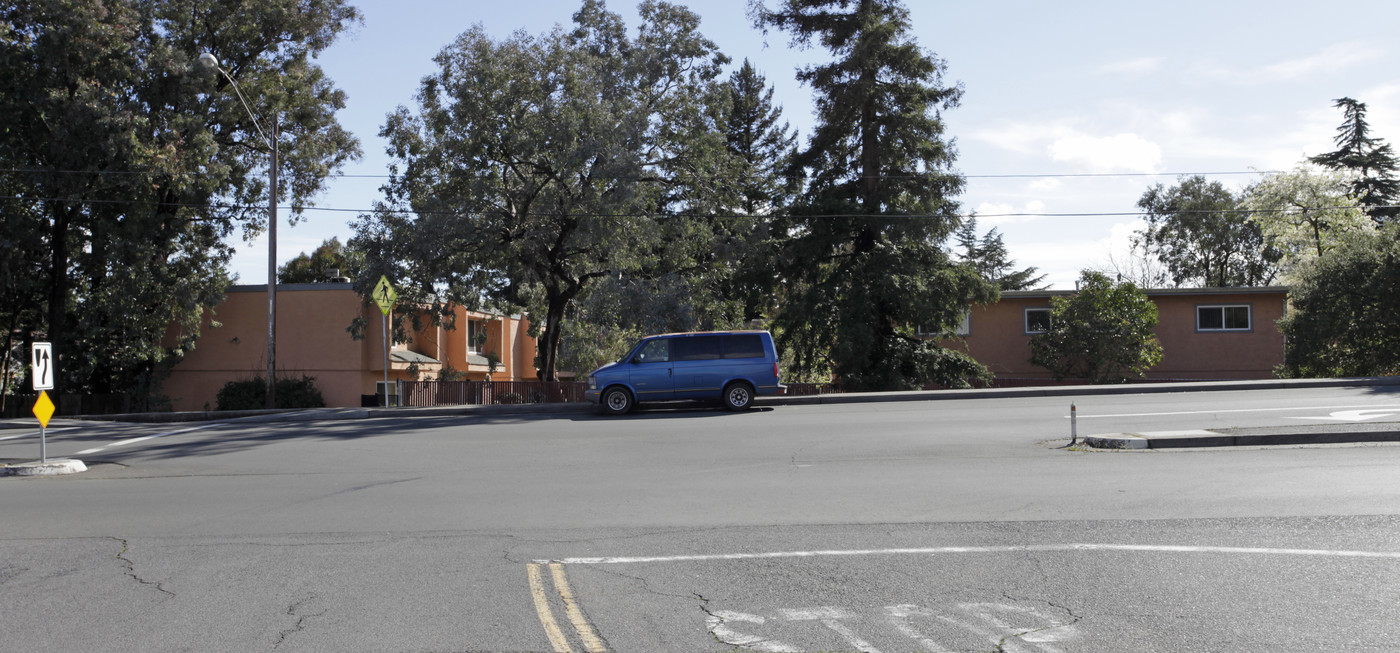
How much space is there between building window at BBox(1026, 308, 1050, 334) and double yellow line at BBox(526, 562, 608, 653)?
30388 millimetres

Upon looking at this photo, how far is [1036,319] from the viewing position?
3469 centimetres

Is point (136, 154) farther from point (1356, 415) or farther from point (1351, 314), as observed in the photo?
point (1351, 314)

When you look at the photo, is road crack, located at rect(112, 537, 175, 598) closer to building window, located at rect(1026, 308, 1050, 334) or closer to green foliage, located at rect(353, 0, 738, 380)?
green foliage, located at rect(353, 0, 738, 380)

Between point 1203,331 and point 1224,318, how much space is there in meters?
0.88

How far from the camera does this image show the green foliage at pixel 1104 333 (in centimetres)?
2975

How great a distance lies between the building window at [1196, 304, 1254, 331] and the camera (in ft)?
111

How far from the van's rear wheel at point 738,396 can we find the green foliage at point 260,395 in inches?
609

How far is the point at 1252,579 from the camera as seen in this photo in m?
6.46

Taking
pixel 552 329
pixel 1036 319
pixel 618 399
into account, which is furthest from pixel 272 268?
pixel 1036 319

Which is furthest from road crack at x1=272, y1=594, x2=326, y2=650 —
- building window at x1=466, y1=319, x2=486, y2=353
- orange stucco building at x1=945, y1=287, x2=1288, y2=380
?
building window at x1=466, y1=319, x2=486, y2=353

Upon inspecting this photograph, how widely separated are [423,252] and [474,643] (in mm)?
22080

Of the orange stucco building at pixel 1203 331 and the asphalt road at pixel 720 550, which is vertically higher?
the orange stucco building at pixel 1203 331

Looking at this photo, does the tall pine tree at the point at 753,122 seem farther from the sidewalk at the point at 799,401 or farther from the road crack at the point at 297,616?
the road crack at the point at 297,616

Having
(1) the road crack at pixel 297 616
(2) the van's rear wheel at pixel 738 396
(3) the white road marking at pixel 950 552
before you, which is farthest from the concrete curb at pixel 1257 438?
Answer: (1) the road crack at pixel 297 616
